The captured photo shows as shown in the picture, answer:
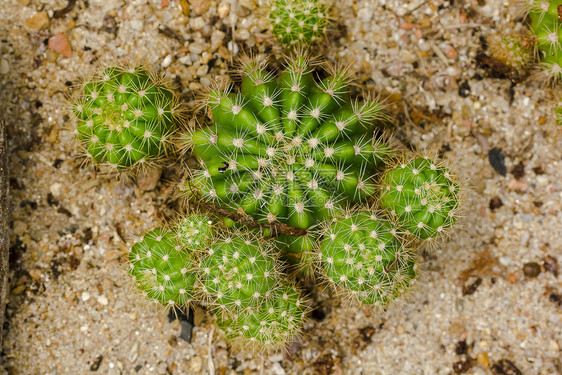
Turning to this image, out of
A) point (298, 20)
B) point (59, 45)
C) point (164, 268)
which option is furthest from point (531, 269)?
point (59, 45)

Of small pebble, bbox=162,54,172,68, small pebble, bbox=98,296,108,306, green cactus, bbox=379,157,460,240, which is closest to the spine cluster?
green cactus, bbox=379,157,460,240

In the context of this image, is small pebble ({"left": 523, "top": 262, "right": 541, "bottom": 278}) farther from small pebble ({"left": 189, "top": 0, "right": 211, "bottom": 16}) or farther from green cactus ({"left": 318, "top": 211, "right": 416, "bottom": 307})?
small pebble ({"left": 189, "top": 0, "right": 211, "bottom": 16})

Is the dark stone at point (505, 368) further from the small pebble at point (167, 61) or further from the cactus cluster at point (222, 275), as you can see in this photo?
the small pebble at point (167, 61)

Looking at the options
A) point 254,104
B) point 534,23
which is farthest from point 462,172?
point 254,104

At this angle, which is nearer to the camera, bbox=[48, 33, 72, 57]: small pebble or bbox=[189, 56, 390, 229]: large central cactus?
bbox=[189, 56, 390, 229]: large central cactus

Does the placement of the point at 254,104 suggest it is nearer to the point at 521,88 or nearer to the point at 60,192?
the point at 60,192

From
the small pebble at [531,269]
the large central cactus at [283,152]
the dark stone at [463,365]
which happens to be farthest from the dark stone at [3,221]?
the small pebble at [531,269]

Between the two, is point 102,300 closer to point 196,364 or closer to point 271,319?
point 196,364
